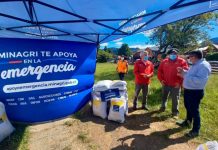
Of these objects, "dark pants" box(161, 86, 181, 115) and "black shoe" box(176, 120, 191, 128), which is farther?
"dark pants" box(161, 86, 181, 115)

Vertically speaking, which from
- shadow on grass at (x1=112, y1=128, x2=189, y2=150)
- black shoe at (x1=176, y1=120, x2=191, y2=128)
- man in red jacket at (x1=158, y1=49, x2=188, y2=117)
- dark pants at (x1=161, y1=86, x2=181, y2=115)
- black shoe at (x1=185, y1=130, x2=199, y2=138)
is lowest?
shadow on grass at (x1=112, y1=128, x2=189, y2=150)

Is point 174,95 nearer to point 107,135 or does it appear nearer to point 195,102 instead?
point 195,102

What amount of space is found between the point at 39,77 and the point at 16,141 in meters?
1.30

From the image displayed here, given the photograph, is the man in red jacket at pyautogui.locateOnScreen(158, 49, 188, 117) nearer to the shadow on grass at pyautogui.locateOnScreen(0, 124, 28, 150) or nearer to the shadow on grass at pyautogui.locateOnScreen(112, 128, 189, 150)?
the shadow on grass at pyautogui.locateOnScreen(112, 128, 189, 150)

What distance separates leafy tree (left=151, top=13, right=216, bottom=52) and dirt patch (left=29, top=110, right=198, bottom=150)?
1710 centimetres

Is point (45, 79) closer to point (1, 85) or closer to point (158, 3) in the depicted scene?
point (1, 85)

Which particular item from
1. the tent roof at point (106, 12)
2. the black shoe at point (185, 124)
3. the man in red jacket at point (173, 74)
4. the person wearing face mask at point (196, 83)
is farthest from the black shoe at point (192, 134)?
the tent roof at point (106, 12)

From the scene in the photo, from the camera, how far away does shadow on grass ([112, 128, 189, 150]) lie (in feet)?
13.5

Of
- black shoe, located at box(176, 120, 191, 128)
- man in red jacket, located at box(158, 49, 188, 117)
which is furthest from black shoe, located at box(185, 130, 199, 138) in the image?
man in red jacket, located at box(158, 49, 188, 117)

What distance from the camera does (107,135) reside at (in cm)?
453

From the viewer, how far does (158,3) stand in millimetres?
3543

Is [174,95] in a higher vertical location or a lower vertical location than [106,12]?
lower

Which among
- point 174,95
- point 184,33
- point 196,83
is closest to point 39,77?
point 196,83

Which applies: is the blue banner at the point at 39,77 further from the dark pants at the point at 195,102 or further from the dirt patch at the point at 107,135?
the dark pants at the point at 195,102
